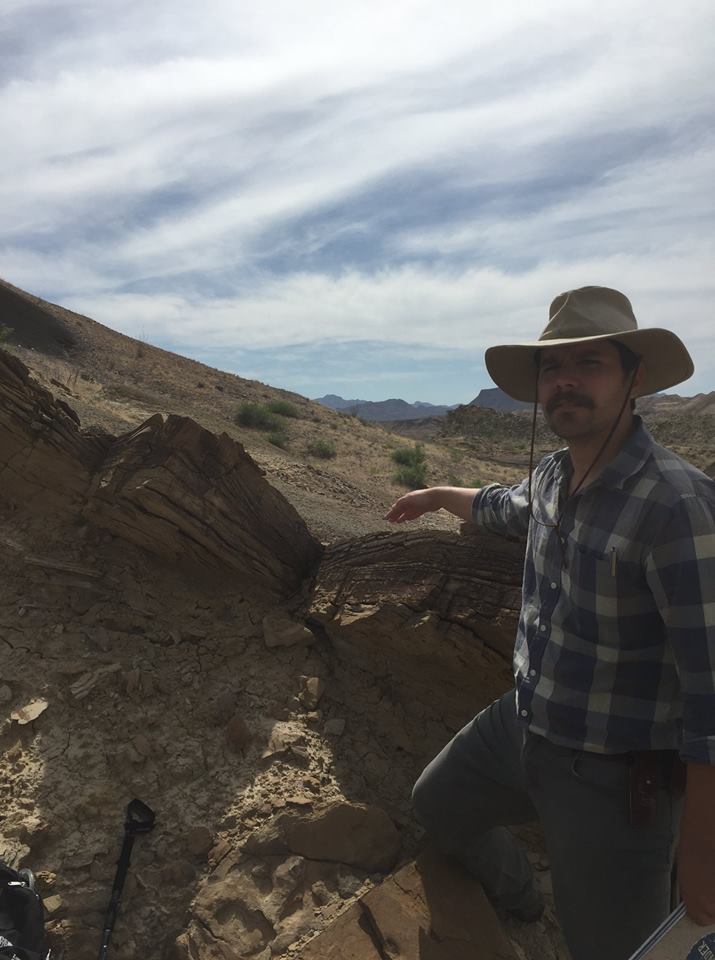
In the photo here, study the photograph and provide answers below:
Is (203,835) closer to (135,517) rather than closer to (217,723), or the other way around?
(217,723)

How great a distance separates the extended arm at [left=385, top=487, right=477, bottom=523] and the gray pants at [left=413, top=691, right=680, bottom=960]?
35.9 inches

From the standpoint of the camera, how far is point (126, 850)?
2.74 m

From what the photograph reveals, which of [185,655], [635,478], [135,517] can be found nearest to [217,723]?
[185,655]

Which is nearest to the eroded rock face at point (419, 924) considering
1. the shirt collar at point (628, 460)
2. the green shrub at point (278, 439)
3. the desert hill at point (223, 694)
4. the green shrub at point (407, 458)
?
the desert hill at point (223, 694)

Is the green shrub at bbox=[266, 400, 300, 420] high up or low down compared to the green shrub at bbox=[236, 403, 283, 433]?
up

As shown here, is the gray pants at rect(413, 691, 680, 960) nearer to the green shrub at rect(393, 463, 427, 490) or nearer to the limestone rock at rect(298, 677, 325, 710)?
the limestone rock at rect(298, 677, 325, 710)

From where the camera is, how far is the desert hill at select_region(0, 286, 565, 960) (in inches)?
103

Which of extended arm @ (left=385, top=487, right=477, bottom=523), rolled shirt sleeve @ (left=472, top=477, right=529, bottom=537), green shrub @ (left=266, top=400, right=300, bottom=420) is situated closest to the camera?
rolled shirt sleeve @ (left=472, top=477, right=529, bottom=537)

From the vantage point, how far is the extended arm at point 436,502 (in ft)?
10.00

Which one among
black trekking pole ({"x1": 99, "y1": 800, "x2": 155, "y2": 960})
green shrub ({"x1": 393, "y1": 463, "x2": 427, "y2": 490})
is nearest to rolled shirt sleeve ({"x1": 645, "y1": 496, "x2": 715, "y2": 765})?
black trekking pole ({"x1": 99, "y1": 800, "x2": 155, "y2": 960})

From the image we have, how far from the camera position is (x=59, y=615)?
364 cm

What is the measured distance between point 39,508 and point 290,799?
239cm

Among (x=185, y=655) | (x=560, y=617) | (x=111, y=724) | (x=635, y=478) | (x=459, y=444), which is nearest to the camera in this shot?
(x=635, y=478)

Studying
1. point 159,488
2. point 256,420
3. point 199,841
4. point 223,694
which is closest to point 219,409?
point 256,420
